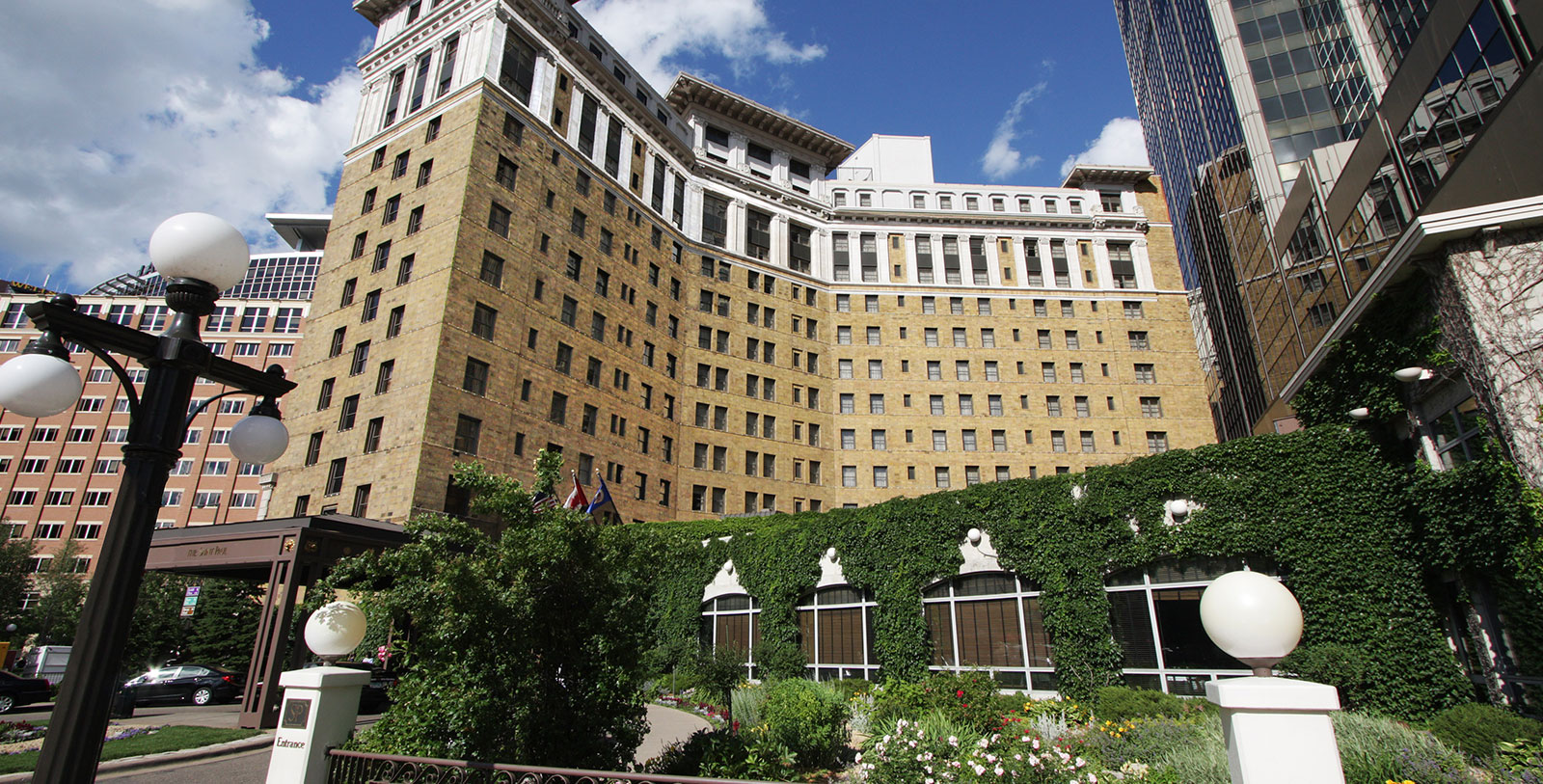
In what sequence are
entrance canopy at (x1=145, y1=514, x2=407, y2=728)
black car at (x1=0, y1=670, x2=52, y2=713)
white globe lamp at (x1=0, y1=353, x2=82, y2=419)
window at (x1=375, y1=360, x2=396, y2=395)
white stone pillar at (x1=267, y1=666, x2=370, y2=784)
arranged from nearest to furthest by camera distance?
white globe lamp at (x1=0, y1=353, x2=82, y2=419) < white stone pillar at (x1=267, y1=666, x2=370, y2=784) < entrance canopy at (x1=145, y1=514, x2=407, y2=728) < black car at (x1=0, y1=670, x2=52, y2=713) < window at (x1=375, y1=360, x2=396, y2=395)

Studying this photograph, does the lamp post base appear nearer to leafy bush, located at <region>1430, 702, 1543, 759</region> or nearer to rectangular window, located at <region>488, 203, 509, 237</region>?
leafy bush, located at <region>1430, 702, 1543, 759</region>

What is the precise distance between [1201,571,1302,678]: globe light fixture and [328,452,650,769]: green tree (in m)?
6.57

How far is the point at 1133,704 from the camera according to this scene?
1505 cm

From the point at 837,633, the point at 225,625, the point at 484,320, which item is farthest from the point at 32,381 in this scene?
the point at 225,625

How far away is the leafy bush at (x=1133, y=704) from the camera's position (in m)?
14.7

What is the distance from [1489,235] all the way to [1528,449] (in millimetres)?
3525

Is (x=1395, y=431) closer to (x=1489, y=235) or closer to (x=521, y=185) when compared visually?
(x=1489, y=235)

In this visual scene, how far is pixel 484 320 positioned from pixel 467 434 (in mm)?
5553

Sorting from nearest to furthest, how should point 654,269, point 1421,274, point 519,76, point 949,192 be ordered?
point 1421,274
point 519,76
point 654,269
point 949,192

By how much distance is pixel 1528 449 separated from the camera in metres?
10.9

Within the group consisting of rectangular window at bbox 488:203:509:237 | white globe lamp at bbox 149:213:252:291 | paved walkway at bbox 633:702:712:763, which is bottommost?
paved walkway at bbox 633:702:712:763

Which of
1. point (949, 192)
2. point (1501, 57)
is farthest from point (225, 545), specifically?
point (949, 192)

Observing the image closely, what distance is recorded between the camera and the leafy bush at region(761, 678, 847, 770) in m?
12.8

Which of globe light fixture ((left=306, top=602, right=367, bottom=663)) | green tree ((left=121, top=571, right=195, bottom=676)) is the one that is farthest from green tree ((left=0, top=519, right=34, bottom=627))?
globe light fixture ((left=306, top=602, right=367, bottom=663))
